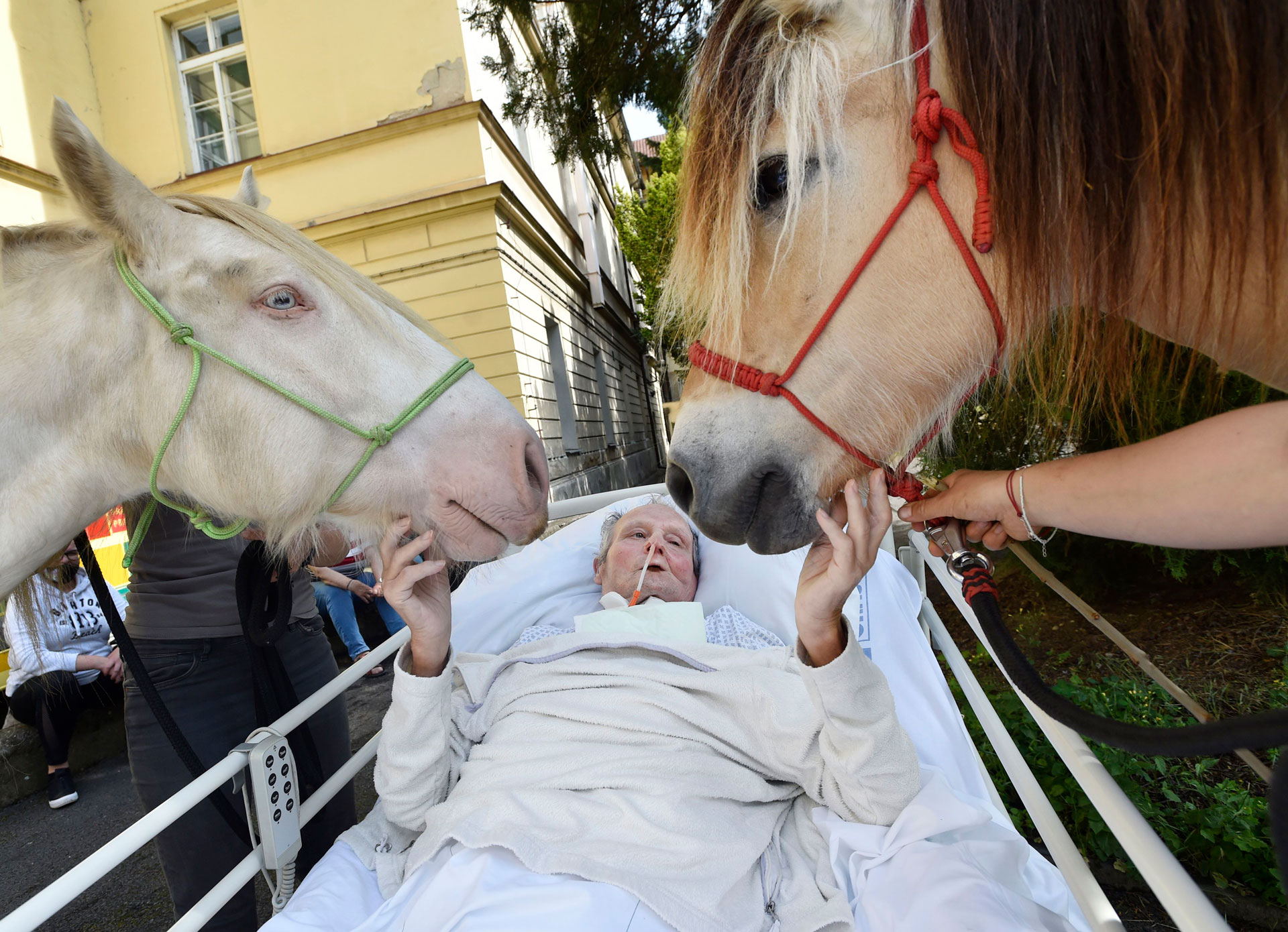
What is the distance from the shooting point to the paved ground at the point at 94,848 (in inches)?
116

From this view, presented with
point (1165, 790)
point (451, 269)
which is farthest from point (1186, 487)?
point (451, 269)

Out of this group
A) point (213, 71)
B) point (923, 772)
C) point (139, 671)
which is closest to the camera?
point (139, 671)

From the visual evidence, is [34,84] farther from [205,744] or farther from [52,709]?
[205,744]

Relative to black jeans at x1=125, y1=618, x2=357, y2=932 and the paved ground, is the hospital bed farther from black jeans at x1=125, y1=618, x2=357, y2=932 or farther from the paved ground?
the paved ground

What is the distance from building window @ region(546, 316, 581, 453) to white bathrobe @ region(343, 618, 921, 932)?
9126mm

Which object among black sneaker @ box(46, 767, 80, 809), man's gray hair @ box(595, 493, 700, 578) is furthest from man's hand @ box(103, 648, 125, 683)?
man's gray hair @ box(595, 493, 700, 578)

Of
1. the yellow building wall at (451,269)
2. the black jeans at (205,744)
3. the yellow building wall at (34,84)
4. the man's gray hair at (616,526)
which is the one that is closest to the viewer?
the black jeans at (205,744)

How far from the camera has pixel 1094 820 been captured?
2260mm

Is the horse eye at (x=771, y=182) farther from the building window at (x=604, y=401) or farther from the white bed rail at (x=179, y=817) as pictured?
the building window at (x=604, y=401)

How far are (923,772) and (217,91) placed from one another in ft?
36.6

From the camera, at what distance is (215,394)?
1104 mm

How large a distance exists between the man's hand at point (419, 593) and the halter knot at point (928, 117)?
0.95 meters

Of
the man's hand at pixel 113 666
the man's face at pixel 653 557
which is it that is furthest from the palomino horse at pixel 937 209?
the man's hand at pixel 113 666

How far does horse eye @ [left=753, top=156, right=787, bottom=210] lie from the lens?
3.17ft
